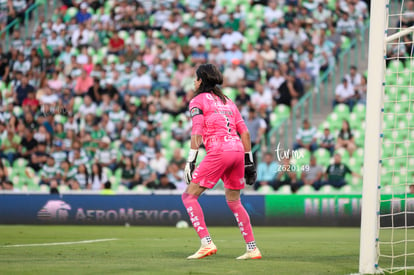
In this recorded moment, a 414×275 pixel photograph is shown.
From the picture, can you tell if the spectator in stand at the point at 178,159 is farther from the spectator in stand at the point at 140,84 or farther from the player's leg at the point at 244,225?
the player's leg at the point at 244,225

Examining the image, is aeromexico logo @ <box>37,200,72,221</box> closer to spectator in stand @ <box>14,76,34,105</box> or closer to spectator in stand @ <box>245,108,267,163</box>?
spectator in stand @ <box>14,76,34,105</box>

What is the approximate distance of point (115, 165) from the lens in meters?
21.1

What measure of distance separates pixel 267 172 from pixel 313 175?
3.71 ft

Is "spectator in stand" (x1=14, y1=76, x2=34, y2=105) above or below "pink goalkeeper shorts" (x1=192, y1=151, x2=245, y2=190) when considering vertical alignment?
above

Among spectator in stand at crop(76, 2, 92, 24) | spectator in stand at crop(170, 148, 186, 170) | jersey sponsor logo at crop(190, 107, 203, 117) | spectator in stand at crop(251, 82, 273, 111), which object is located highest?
spectator in stand at crop(76, 2, 92, 24)

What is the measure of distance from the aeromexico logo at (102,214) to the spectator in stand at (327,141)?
410 centimetres

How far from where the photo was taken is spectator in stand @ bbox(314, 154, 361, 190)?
19.3 m

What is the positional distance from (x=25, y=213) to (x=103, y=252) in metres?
9.44

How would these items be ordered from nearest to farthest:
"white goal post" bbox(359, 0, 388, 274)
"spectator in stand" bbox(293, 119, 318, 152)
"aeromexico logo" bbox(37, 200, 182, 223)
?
"white goal post" bbox(359, 0, 388, 274), "aeromexico logo" bbox(37, 200, 182, 223), "spectator in stand" bbox(293, 119, 318, 152)

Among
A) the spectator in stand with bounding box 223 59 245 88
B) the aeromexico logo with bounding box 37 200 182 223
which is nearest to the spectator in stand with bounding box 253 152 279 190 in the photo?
the aeromexico logo with bounding box 37 200 182 223

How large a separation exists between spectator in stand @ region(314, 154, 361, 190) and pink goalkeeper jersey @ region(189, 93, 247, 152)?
10.1 metres

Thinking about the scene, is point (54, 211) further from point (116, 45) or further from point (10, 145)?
point (116, 45)

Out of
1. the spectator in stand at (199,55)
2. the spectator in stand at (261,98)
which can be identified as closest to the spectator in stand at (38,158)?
the spectator in stand at (199,55)

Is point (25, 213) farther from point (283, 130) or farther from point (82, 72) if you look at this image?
point (283, 130)
